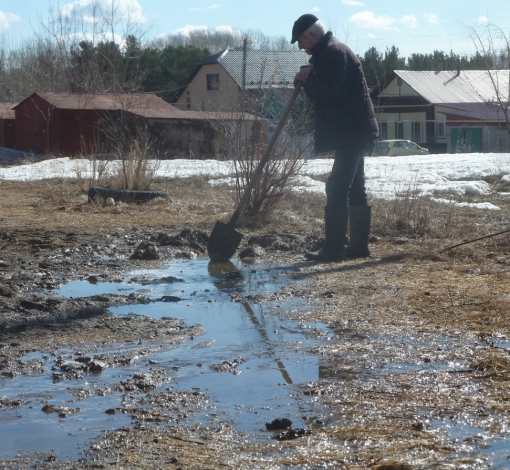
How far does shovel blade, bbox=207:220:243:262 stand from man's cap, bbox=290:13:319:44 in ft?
5.55

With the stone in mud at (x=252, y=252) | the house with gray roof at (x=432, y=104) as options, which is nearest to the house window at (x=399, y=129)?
the house with gray roof at (x=432, y=104)

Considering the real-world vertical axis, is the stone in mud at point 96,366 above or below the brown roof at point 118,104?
below

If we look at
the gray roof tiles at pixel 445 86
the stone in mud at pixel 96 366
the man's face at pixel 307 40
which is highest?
the gray roof tiles at pixel 445 86

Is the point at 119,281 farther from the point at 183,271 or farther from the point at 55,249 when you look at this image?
the point at 55,249

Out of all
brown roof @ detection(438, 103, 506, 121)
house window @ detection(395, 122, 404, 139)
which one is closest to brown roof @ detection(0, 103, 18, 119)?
brown roof @ detection(438, 103, 506, 121)

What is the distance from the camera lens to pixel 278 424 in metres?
2.71

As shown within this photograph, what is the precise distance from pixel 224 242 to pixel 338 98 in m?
1.59

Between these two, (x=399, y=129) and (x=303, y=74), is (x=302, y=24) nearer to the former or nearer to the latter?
(x=303, y=74)

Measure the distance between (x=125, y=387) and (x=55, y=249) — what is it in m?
3.96

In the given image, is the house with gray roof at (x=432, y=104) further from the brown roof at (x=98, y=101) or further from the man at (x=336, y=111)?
the man at (x=336, y=111)

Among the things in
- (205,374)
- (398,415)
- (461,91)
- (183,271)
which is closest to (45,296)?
(183,271)

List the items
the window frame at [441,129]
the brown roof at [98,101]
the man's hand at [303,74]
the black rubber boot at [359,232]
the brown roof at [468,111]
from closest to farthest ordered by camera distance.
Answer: the man's hand at [303,74] → the black rubber boot at [359,232] → the brown roof at [98,101] → the brown roof at [468,111] → the window frame at [441,129]

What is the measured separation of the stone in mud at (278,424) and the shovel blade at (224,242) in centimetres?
385

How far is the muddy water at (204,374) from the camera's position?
8.98 feet
